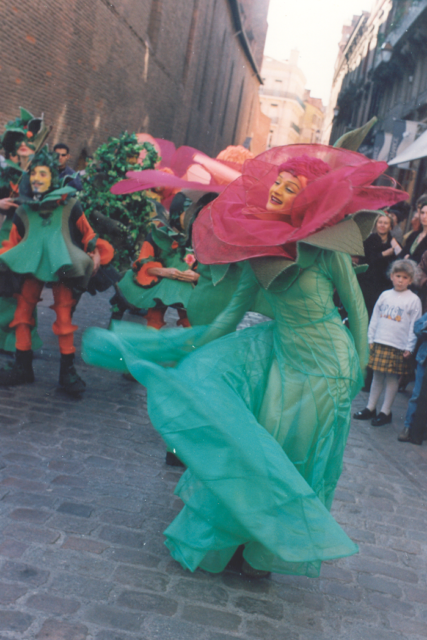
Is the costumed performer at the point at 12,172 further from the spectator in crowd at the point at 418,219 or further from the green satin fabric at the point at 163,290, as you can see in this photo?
the spectator in crowd at the point at 418,219

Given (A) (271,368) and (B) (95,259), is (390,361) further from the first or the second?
(A) (271,368)

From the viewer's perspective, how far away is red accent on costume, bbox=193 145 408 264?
2729 millimetres

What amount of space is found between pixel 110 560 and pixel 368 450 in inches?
125

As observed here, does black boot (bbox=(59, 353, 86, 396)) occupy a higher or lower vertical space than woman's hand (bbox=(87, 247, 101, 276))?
lower

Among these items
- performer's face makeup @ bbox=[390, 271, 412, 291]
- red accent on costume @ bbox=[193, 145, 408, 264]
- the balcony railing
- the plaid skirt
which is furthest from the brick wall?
the balcony railing

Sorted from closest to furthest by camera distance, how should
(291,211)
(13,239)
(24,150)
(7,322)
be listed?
1. (291,211)
2. (24,150)
3. (13,239)
4. (7,322)

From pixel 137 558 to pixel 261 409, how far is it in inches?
38.0

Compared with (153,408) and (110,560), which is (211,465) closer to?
(153,408)

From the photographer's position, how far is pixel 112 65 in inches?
682

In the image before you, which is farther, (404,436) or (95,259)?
(404,436)

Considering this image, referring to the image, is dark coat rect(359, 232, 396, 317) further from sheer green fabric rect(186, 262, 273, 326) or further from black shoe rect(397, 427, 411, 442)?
sheer green fabric rect(186, 262, 273, 326)

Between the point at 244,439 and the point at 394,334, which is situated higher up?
the point at 394,334

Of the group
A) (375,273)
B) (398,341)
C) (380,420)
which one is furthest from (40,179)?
(375,273)

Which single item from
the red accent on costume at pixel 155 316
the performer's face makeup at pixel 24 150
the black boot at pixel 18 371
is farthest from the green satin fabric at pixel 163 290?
the performer's face makeup at pixel 24 150
